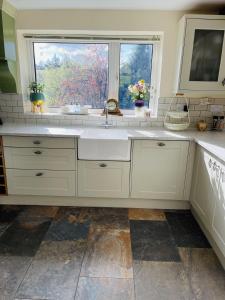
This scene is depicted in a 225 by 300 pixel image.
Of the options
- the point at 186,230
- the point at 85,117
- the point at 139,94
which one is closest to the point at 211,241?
the point at 186,230

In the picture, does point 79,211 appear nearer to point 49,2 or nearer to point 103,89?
point 103,89

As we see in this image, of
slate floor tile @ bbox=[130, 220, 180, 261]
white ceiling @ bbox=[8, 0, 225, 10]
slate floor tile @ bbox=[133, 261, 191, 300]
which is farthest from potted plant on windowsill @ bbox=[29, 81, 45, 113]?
slate floor tile @ bbox=[133, 261, 191, 300]

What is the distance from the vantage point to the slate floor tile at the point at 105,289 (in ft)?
4.57

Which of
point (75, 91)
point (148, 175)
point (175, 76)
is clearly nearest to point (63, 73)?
point (75, 91)

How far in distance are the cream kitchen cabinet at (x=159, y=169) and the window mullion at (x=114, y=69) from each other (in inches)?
35.3

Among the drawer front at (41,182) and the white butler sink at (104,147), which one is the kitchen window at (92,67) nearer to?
the white butler sink at (104,147)

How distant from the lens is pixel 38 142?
219 centimetres

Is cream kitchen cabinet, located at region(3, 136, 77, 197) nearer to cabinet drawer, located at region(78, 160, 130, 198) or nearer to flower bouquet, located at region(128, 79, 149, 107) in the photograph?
cabinet drawer, located at region(78, 160, 130, 198)

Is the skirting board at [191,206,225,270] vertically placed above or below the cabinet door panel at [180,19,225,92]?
below

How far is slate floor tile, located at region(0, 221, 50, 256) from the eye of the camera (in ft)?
5.79

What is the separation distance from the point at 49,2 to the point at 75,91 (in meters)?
0.96

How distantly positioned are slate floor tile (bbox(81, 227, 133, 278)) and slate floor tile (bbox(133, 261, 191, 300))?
9 centimetres

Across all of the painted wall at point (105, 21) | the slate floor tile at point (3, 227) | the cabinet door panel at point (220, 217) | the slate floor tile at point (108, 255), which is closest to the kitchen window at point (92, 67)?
the painted wall at point (105, 21)

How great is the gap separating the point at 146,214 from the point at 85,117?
1341 millimetres
